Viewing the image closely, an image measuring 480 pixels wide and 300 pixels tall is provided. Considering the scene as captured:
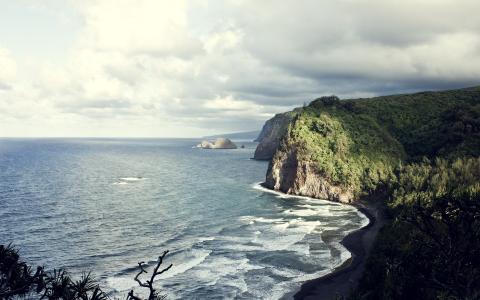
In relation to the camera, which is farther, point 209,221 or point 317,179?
point 317,179

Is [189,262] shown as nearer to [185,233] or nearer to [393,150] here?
[185,233]

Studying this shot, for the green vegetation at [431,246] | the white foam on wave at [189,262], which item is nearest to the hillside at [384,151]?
the green vegetation at [431,246]

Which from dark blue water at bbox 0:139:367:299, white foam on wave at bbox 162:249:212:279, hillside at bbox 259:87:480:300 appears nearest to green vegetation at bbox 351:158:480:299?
hillside at bbox 259:87:480:300

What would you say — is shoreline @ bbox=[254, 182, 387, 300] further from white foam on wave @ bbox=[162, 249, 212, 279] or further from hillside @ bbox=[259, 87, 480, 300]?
white foam on wave @ bbox=[162, 249, 212, 279]

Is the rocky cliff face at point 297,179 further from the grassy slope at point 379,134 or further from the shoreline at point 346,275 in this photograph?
the shoreline at point 346,275

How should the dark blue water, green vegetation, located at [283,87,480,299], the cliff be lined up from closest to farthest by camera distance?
the dark blue water → green vegetation, located at [283,87,480,299] → the cliff

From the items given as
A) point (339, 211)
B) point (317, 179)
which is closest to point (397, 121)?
point (317, 179)

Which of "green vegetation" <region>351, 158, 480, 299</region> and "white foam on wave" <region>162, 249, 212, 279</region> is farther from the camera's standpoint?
"white foam on wave" <region>162, 249, 212, 279</region>

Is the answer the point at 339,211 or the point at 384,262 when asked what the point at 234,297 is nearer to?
the point at 384,262
